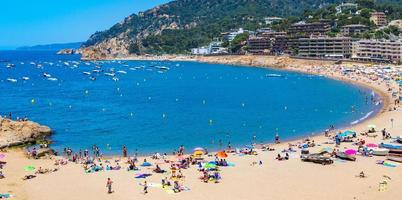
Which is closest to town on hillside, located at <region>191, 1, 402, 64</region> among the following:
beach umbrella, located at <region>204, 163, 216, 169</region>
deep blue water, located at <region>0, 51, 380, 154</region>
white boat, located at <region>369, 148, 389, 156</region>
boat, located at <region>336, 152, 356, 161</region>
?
deep blue water, located at <region>0, 51, 380, 154</region>

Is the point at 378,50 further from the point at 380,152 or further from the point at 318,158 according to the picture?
the point at 318,158

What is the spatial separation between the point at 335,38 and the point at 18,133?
110 meters

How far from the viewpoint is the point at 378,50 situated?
123438mm

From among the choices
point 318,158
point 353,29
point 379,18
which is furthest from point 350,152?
point 379,18

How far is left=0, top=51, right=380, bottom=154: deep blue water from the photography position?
48.3 meters

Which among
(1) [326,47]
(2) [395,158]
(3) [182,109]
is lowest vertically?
(3) [182,109]

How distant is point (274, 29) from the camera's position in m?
192

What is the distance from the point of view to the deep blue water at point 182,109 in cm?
4828

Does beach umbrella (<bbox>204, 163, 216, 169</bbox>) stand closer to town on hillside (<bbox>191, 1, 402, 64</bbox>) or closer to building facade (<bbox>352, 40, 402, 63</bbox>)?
town on hillside (<bbox>191, 1, 402, 64</bbox>)

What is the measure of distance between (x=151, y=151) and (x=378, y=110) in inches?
1165

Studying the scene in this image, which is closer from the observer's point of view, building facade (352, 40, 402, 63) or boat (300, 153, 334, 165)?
boat (300, 153, 334, 165)

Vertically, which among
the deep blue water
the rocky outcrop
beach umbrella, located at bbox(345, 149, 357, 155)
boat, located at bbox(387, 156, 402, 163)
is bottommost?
the deep blue water

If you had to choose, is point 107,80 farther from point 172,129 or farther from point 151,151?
point 151,151

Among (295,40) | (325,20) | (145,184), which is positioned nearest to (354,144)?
(145,184)
